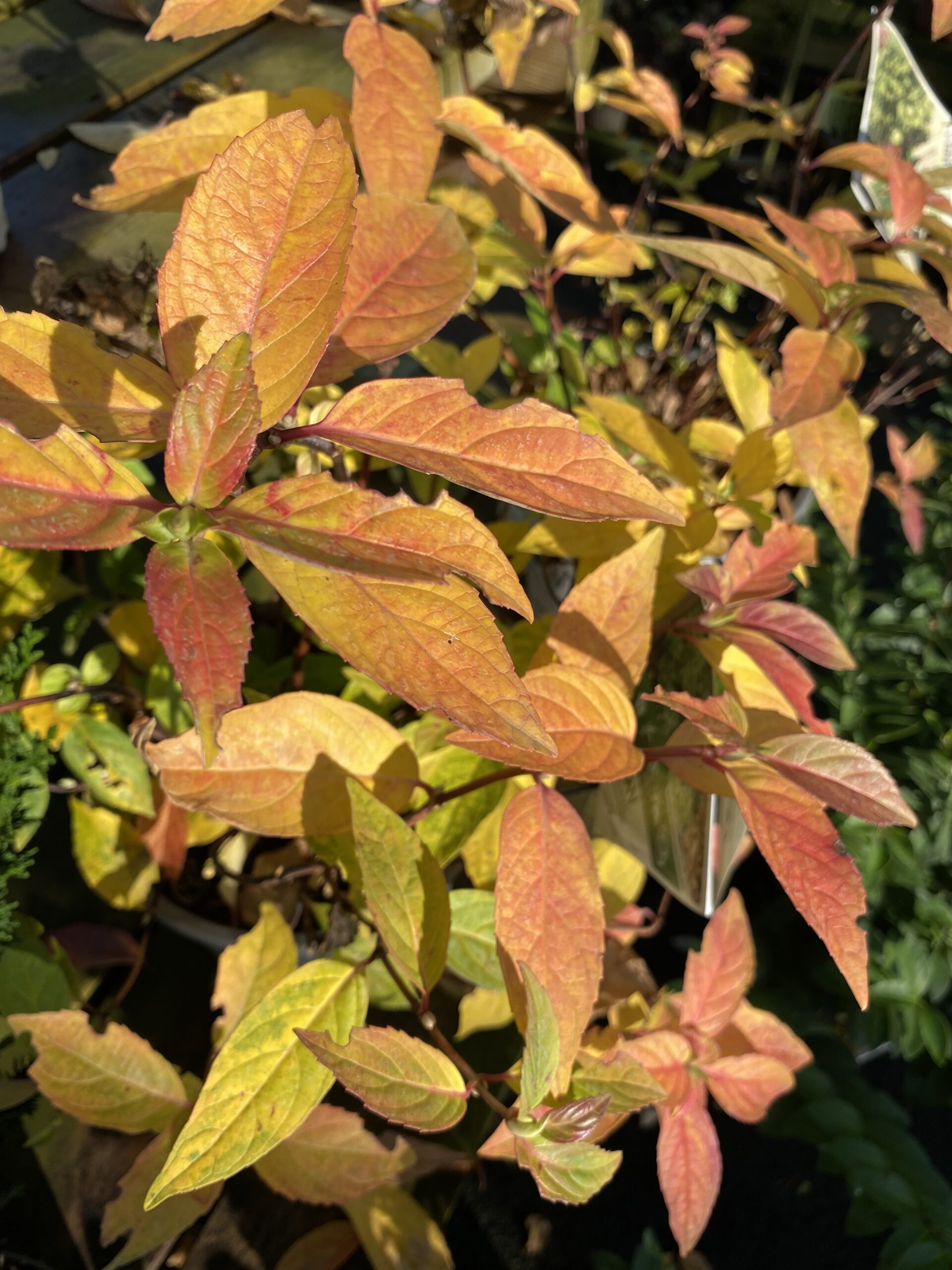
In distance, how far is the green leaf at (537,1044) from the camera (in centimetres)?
35

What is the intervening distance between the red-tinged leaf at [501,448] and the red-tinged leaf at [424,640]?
48mm

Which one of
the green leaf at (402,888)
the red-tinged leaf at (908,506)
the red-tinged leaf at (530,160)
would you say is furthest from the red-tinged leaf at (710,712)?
the red-tinged leaf at (908,506)

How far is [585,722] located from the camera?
420 millimetres

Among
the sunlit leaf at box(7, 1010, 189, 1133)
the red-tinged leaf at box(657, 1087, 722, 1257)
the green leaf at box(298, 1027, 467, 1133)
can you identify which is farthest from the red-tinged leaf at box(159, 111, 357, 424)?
the red-tinged leaf at box(657, 1087, 722, 1257)

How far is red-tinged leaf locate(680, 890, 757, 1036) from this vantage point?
0.57m

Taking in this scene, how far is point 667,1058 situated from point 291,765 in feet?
1.00

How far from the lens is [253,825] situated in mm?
423

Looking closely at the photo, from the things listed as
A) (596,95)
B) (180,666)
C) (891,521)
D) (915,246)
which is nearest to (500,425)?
(180,666)

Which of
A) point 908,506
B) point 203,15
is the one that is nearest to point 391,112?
point 203,15

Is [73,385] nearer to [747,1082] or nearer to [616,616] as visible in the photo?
[616,616]

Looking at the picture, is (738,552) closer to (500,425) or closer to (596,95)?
(500,425)

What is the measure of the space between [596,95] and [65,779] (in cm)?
100

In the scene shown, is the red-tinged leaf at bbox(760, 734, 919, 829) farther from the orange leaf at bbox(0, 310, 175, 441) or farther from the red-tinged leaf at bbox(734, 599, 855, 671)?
the orange leaf at bbox(0, 310, 175, 441)

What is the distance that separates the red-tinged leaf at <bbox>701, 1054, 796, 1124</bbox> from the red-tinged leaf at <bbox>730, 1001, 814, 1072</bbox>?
0.10 feet
